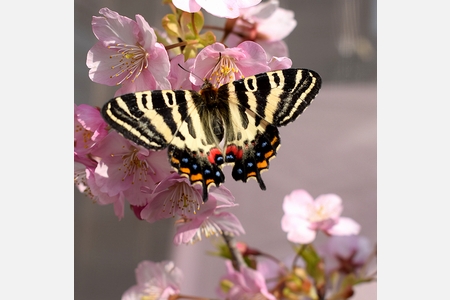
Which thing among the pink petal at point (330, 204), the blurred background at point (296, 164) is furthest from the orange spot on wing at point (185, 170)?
the pink petal at point (330, 204)

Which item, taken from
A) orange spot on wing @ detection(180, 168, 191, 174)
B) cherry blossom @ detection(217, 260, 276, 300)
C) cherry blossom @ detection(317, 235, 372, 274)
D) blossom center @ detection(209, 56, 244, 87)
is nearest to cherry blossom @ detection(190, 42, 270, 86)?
blossom center @ detection(209, 56, 244, 87)

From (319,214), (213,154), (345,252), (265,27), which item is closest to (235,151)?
(213,154)

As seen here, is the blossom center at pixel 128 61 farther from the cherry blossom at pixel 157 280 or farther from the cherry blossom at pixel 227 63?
the cherry blossom at pixel 157 280

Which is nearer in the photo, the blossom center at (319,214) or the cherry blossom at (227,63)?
the cherry blossom at (227,63)

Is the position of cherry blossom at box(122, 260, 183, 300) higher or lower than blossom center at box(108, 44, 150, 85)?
lower

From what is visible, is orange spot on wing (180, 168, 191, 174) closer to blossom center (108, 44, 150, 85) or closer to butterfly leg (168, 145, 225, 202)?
butterfly leg (168, 145, 225, 202)

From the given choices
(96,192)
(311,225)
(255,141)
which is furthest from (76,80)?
(311,225)
